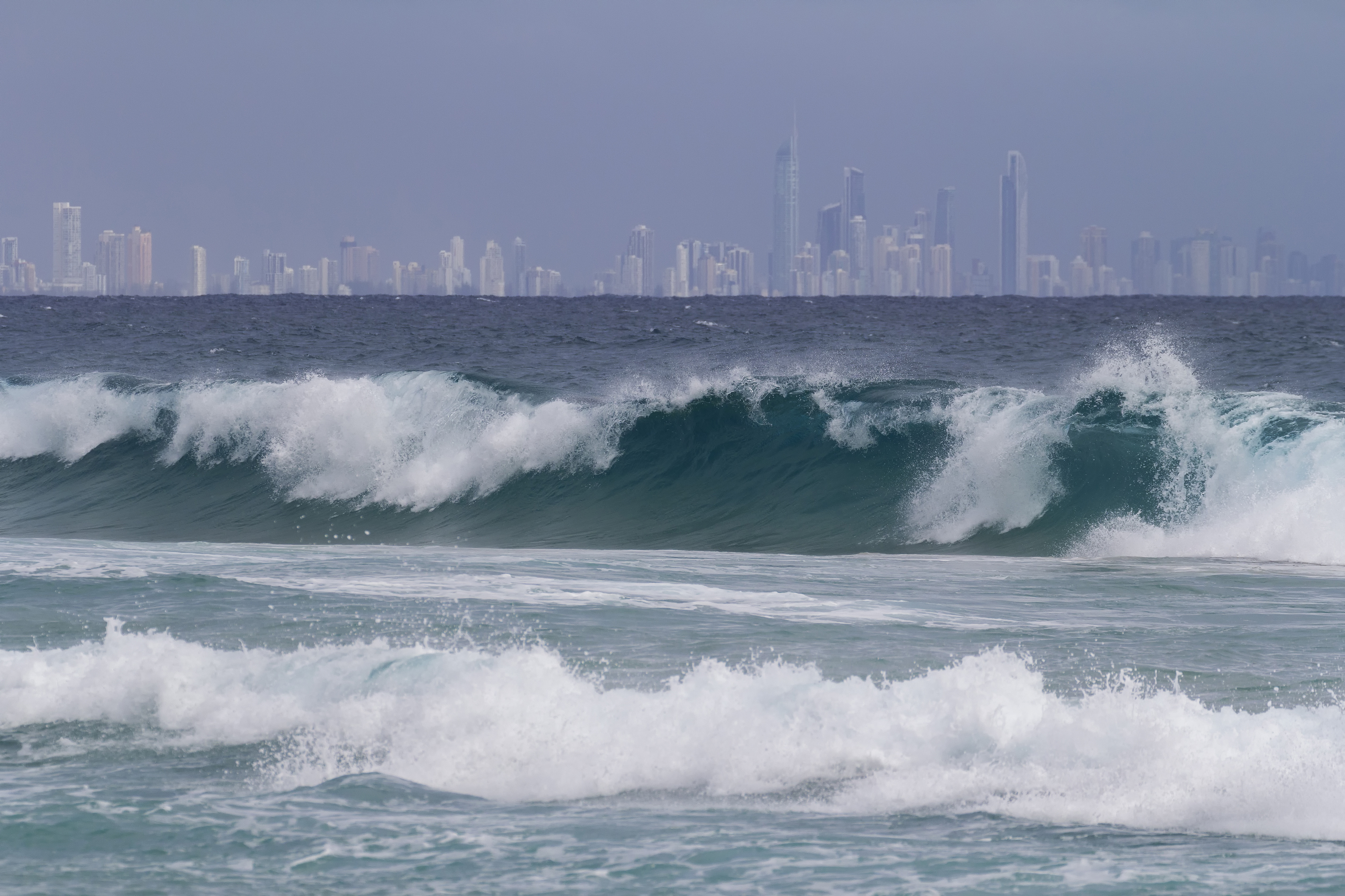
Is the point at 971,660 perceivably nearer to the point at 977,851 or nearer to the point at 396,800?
the point at 977,851

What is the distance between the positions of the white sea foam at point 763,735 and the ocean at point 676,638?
0.07ft

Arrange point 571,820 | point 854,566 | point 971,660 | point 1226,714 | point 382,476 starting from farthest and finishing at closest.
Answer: point 382,476, point 854,566, point 971,660, point 1226,714, point 571,820

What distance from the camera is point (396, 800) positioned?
20.9 feet

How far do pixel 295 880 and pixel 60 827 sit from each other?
1.26m

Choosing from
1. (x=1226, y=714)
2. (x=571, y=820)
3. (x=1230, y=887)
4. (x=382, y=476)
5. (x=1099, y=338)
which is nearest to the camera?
(x=1230, y=887)

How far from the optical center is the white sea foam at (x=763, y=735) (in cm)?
628

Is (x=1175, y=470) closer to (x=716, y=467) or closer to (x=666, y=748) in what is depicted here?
(x=716, y=467)

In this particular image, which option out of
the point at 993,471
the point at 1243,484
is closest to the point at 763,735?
the point at 1243,484

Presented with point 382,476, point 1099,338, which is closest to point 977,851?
point 382,476

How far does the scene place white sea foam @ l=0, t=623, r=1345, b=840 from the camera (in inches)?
247

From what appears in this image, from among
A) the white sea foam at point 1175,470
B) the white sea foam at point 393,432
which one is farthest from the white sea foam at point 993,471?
the white sea foam at point 393,432

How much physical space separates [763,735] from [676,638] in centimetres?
252

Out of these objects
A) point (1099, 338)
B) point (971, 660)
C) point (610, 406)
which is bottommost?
point (971, 660)

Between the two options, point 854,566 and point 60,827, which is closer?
point 60,827
